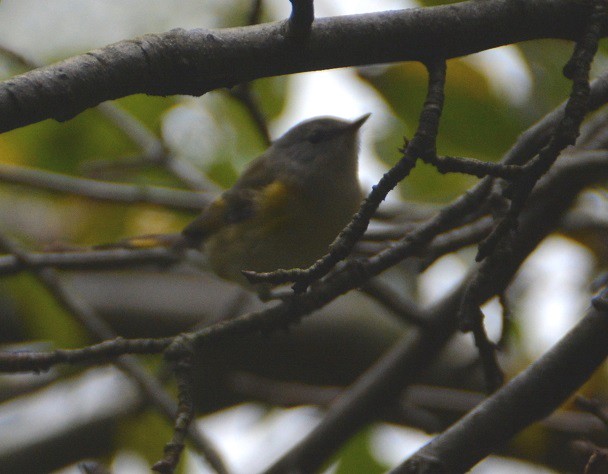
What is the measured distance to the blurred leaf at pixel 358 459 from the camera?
4.21m

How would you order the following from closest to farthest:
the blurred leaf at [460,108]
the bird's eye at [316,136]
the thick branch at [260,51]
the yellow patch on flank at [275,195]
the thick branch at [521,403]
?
the thick branch at [260,51] < the thick branch at [521,403] < the yellow patch on flank at [275,195] < the blurred leaf at [460,108] < the bird's eye at [316,136]

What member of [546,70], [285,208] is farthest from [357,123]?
[546,70]

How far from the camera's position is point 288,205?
4.01 meters

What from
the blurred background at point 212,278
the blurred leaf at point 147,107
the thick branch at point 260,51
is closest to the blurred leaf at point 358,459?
the blurred background at point 212,278

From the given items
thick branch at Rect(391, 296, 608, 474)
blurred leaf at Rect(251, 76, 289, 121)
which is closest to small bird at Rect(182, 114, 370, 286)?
blurred leaf at Rect(251, 76, 289, 121)

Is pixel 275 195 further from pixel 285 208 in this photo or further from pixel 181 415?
pixel 181 415

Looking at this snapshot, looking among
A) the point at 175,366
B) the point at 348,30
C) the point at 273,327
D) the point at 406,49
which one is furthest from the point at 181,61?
the point at 273,327

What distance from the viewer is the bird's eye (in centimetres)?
450

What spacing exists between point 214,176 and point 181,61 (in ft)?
11.1

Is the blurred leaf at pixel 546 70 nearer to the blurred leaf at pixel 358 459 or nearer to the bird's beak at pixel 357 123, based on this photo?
the bird's beak at pixel 357 123

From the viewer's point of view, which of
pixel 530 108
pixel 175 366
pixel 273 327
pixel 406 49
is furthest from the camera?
pixel 530 108

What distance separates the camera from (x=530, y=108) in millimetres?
4289

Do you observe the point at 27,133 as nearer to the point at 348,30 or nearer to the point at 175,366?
the point at 175,366

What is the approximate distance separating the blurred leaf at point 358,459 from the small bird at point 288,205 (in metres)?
1.07
